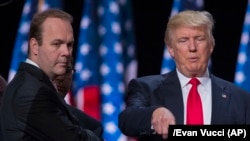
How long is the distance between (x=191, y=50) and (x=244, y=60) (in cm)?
175

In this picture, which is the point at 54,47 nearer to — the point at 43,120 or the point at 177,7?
the point at 43,120

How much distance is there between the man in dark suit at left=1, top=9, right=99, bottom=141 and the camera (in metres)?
1.71

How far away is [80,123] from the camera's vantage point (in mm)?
1970

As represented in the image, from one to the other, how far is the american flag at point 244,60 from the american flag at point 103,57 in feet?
2.49

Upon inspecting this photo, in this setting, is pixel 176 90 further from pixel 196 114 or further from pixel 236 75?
pixel 236 75

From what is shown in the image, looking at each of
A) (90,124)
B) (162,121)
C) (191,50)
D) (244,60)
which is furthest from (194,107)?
(244,60)

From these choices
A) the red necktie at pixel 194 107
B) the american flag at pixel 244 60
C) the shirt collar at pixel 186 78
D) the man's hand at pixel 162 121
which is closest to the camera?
the man's hand at pixel 162 121

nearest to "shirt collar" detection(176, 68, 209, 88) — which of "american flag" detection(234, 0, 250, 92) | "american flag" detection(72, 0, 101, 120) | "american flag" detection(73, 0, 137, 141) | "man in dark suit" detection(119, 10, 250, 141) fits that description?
"man in dark suit" detection(119, 10, 250, 141)

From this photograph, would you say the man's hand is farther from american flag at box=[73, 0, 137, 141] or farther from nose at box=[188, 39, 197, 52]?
american flag at box=[73, 0, 137, 141]

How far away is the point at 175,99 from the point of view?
2086 mm

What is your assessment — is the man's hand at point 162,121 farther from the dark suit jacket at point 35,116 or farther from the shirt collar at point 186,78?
the shirt collar at point 186,78

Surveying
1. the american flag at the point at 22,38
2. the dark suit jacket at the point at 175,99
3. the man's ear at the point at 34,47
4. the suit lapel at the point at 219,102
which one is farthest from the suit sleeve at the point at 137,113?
the american flag at the point at 22,38


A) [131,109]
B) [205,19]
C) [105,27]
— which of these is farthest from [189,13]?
→ [105,27]

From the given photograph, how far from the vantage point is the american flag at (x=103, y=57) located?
12.9ft
